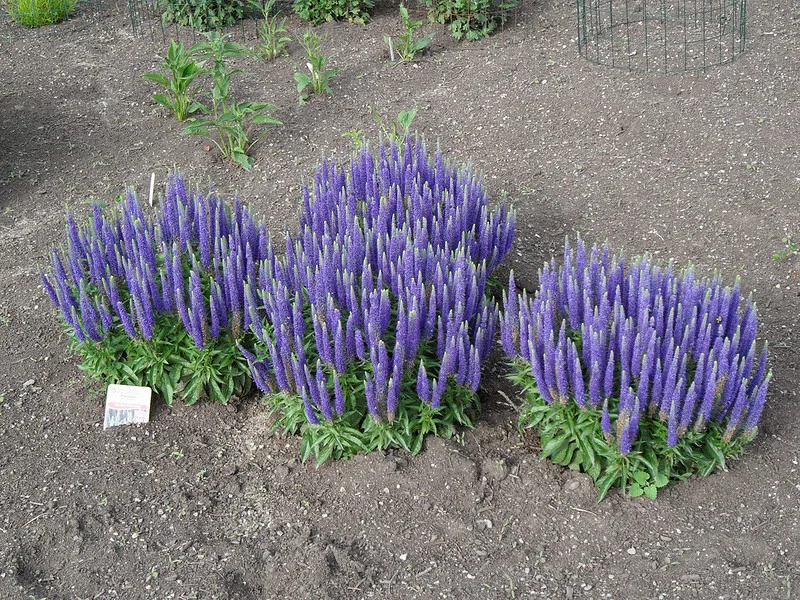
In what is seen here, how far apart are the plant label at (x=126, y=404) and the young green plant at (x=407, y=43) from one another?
468 centimetres

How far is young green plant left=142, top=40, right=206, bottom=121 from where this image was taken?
24.7 ft

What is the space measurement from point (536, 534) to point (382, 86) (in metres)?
5.08

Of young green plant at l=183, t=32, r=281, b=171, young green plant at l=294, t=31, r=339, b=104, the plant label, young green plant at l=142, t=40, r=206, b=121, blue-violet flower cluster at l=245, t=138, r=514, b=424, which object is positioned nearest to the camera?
blue-violet flower cluster at l=245, t=138, r=514, b=424

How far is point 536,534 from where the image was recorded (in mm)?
4371

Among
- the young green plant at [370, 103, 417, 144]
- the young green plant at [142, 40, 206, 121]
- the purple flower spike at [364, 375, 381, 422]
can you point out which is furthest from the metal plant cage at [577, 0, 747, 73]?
the purple flower spike at [364, 375, 381, 422]

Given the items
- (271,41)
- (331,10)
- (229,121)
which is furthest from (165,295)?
(331,10)

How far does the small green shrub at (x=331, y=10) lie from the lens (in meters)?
9.39

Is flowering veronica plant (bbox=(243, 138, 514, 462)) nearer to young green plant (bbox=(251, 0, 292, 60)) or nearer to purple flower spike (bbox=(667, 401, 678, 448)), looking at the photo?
purple flower spike (bbox=(667, 401, 678, 448))

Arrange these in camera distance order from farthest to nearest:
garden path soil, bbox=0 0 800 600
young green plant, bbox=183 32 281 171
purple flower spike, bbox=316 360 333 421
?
young green plant, bbox=183 32 281 171 → purple flower spike, bbox=316 360 333 421 → garden path soil, bbox=0 0 800 600

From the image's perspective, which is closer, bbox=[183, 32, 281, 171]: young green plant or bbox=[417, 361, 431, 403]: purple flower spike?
bbox=[417, 361, 431, 403]: purple flower spike

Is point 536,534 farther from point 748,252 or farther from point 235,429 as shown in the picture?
point 748,252

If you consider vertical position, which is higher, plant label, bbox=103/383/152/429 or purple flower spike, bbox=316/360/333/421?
purple flower spike, bbox=316/360/333/421

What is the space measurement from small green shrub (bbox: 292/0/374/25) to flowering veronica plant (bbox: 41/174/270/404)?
4529 mm

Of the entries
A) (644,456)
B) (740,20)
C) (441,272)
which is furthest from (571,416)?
(740,20)
